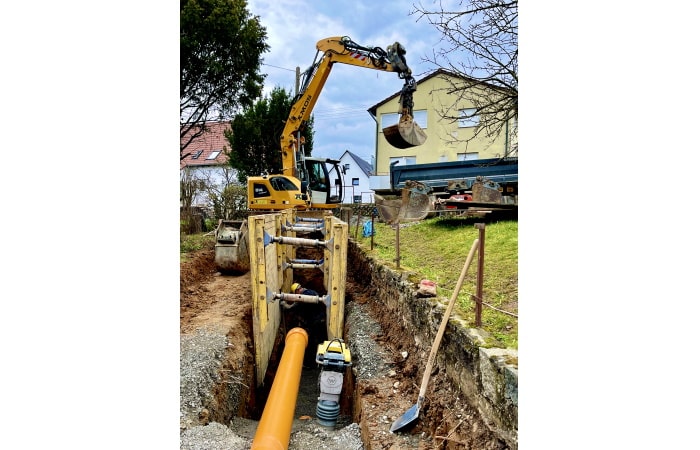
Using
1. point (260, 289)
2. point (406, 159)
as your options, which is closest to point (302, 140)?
point (260, 289)

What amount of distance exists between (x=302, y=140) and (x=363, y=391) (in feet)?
21.0

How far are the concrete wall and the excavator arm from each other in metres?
4.11

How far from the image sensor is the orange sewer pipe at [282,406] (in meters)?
2.64

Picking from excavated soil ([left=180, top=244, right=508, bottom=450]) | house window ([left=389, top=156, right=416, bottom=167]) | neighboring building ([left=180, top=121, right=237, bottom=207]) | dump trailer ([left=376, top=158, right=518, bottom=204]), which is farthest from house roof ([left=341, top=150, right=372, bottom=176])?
excavated soil ([left=180, top=244, right=508, bottom=450])

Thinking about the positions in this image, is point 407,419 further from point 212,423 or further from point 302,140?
point 302,140

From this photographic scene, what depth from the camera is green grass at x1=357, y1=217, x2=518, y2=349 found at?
2.71 m

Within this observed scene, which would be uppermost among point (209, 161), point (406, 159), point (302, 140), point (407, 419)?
point (406, 159)

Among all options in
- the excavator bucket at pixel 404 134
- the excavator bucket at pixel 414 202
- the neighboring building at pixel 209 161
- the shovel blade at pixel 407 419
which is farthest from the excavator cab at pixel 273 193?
the shovel blade at pixel 407 419

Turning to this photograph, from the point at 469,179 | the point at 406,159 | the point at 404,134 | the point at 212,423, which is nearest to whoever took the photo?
the point at 212,423

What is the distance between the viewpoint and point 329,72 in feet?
26.9

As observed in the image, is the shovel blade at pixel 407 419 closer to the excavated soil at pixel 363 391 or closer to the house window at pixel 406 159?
the excavated soil at pixel 363 391

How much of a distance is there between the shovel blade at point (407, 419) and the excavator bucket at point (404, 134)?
4.53 m

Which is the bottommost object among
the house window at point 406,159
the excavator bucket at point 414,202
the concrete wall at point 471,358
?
the concrete wall at point 471,358

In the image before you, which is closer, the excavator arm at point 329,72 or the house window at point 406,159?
the excavator arm at point 329,72
